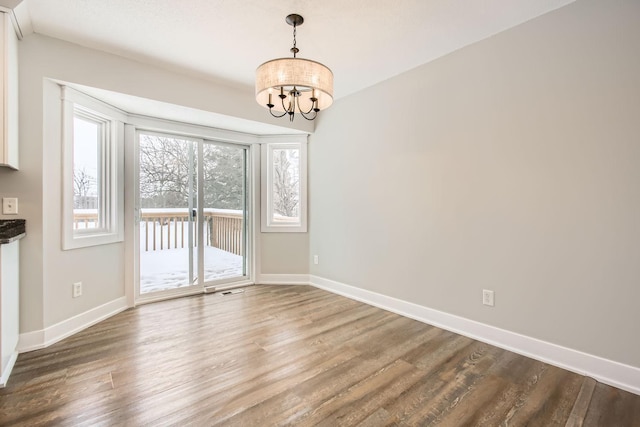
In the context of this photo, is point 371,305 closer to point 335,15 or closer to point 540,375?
point 540,375

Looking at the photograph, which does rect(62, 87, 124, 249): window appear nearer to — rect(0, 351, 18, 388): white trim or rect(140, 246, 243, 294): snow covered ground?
rect(140, 246, 243, 294): snow covered ground

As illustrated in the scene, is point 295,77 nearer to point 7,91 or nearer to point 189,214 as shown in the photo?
point 7,91

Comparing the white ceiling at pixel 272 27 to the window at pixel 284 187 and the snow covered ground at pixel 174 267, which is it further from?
the snow covered ground at pixel 174 267

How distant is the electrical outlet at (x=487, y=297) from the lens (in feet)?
8.06

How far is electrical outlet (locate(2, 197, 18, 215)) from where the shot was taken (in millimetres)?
2205

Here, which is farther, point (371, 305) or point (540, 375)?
point (371, 305)

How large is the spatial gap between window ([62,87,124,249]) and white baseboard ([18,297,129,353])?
0.65 meters

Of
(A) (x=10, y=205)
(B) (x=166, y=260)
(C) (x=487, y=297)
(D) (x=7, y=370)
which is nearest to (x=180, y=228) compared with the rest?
(B) (x=166, y=260)

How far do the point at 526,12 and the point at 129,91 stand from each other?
333 centimetres

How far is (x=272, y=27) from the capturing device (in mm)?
2295

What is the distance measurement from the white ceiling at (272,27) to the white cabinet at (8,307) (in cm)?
170

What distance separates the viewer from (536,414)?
1.60 m

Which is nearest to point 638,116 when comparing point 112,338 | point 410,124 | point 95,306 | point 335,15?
point 410,124

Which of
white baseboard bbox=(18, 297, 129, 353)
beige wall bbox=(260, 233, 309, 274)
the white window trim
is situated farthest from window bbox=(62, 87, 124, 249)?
beige wall bbox=(260, 233, 309, 274)
